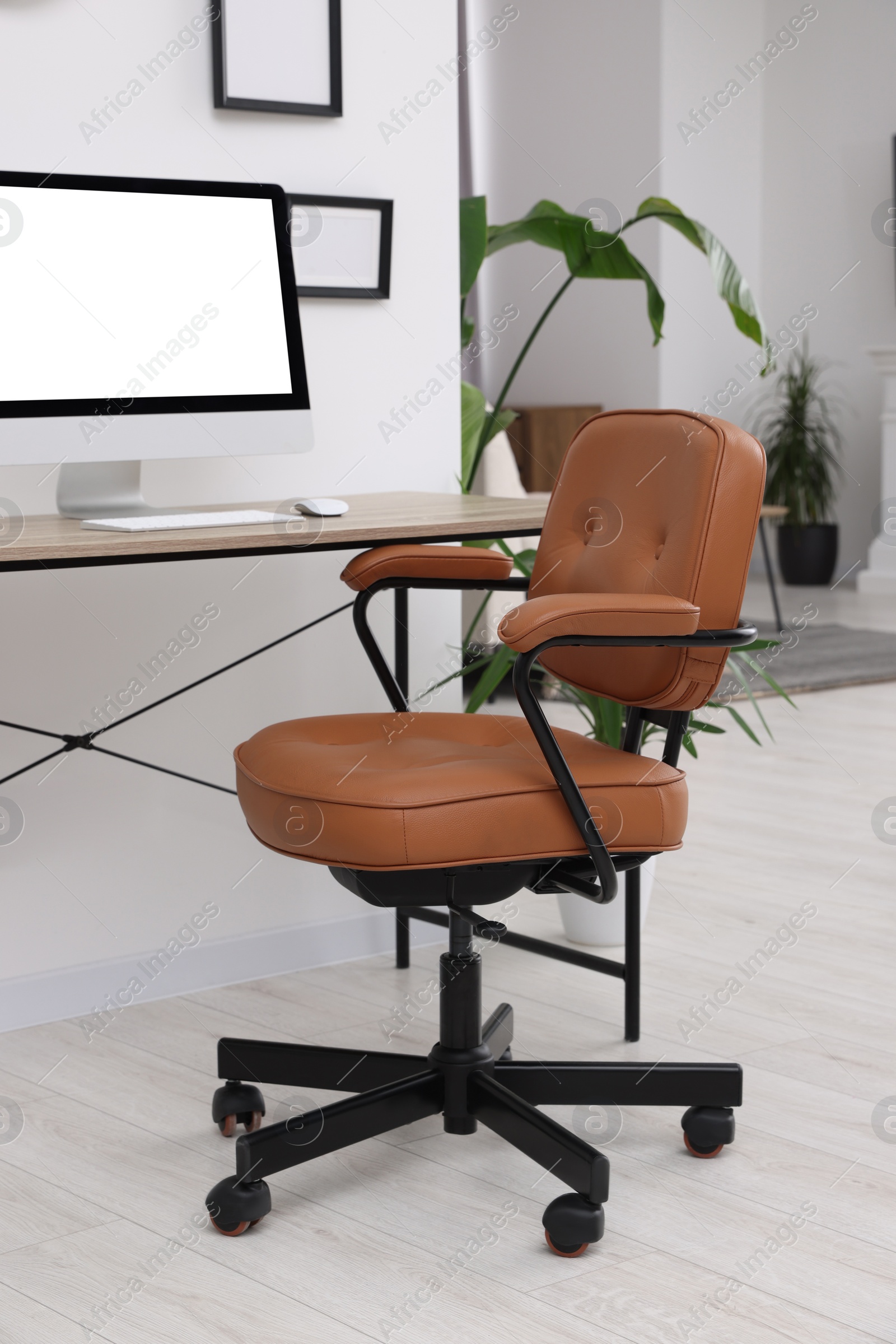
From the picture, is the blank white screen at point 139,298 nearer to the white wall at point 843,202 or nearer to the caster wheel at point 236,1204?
the caster wheel at point 236,1204

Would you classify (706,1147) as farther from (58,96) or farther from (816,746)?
(816,746)

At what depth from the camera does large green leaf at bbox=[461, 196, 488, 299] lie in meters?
3.04

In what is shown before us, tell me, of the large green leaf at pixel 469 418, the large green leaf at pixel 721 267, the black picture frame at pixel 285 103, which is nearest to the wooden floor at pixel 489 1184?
the large green leaf at pixel 469 418

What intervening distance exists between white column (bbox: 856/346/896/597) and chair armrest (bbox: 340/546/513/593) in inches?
221

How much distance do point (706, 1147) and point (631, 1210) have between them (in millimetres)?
167

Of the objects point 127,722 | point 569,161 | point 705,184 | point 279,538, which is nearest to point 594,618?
point 279,538

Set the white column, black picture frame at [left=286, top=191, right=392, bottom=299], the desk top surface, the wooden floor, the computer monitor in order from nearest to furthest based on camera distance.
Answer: the wooden floor, the desk top surface, the computer monitor, black picture frame at [left=286, top=191, right=392, bottom=299], the white column

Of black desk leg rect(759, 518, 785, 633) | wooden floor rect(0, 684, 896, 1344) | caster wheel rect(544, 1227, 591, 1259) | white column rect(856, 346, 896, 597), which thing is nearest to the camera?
wooden floor rect(0, 684, 896, 1344)

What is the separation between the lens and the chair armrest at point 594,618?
1.64 meters

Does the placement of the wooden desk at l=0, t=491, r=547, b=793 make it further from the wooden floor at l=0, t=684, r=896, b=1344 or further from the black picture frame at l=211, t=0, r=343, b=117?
the black picture frame at l=211, t=0, r=343, b=117

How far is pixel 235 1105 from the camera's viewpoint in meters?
2.01

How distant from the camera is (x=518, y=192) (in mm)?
7754

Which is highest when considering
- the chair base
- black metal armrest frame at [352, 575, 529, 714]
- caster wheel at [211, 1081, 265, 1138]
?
black metal armrest frame at [352, 575, 529, 714]

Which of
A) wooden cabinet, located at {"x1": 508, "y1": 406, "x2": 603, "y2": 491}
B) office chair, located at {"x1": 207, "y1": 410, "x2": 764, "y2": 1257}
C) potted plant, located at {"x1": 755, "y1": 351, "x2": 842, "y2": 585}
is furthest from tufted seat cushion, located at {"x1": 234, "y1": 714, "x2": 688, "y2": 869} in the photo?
potted plant, located at {"x1": 755, "y1": 351, "x2": 842, "y2": 585}
